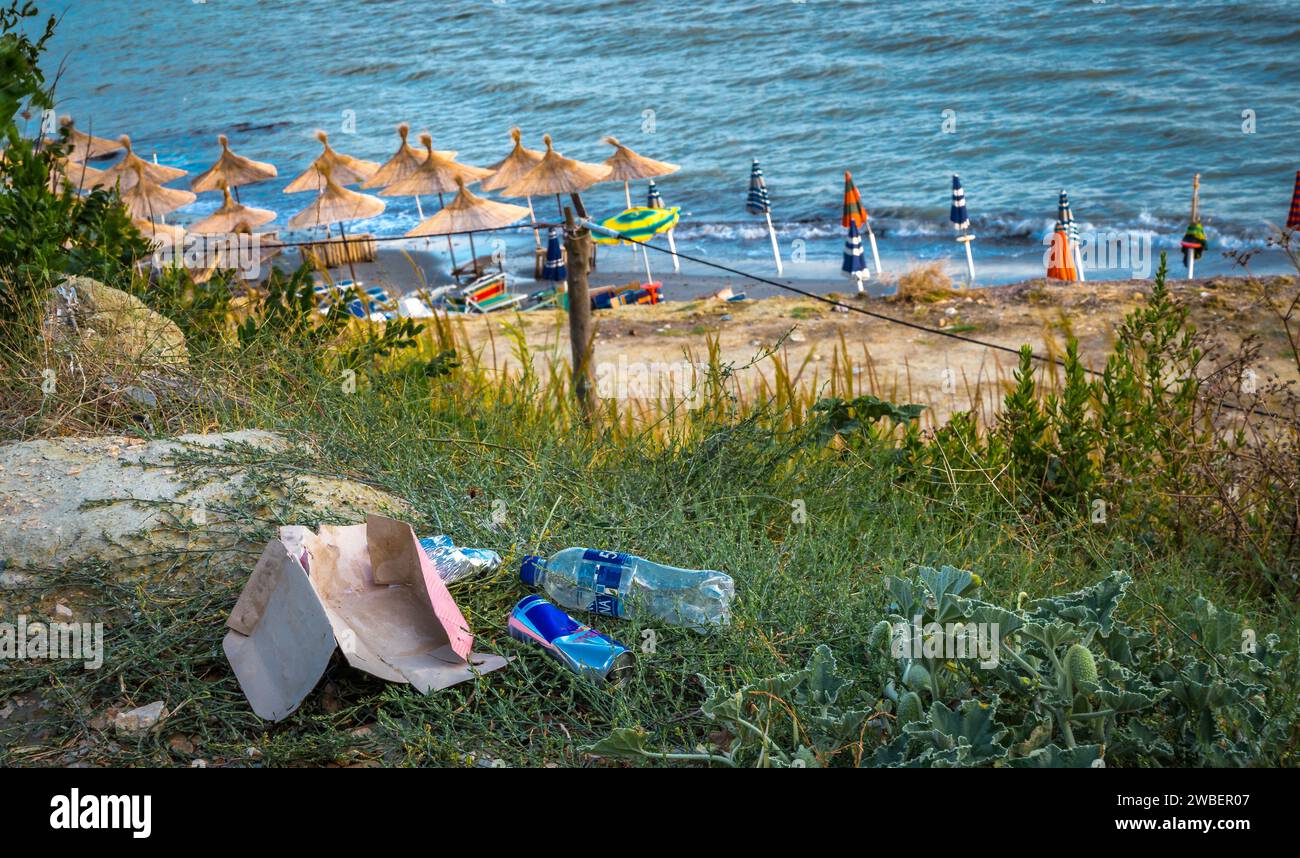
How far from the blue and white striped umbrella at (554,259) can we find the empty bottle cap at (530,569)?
14.7m

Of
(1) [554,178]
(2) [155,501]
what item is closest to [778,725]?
(2) [155,501]

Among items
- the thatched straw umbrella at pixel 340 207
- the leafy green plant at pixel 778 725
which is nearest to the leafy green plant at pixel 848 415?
the leafy green plant at pixel 778 725

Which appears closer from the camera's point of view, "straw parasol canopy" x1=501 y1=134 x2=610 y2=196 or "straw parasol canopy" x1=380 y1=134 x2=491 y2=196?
Result: "straw parasol canopy" x1=501 y1=134 x2=610 y2=196

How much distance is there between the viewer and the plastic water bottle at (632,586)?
97.3 inches

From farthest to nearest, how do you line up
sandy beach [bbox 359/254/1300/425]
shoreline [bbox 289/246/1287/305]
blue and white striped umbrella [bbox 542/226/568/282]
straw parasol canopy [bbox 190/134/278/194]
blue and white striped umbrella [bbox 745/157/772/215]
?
blue and white striped umbrella [bbox 745/157/772/215], blue and white striped umbrella [bbox 542/226/568/282], shoreline [bbox 289/246/1287/305], straw parasol canopy [bbox 190/134/278/194], sandy beach [bbox 359/254/1300/425]

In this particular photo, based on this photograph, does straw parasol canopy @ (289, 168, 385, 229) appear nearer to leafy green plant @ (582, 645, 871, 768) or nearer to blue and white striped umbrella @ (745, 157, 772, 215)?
blue and white striped umbrella @ (745, 157, 772, 215)

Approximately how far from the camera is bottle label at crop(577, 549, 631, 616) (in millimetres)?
2535

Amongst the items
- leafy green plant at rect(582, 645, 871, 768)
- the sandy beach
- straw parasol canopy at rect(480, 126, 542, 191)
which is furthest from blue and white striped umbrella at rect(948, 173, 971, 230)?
leafy green plant at rect(582, 645, 871, 768)

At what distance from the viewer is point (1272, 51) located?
91.3 feet

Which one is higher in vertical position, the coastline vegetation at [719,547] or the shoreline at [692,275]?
the coastline vegetation at [719,547]

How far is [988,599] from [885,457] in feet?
4.86

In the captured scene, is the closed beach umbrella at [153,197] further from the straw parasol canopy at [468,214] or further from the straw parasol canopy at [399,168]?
the straw parasol canopy at [468,214]

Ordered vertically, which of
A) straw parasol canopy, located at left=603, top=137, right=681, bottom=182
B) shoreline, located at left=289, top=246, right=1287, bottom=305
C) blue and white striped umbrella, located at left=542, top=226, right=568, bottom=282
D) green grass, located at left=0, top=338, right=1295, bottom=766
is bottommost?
shoreline, located at left=289, top=246, right=1287, bottom=305

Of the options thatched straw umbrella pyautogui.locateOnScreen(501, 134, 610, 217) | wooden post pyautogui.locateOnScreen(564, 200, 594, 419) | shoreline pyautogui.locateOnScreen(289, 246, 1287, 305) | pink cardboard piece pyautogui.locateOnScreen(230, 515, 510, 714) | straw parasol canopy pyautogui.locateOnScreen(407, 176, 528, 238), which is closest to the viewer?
pink cardboard piece pyautogui.locateOnScreen(230, 515, 510, 714)
